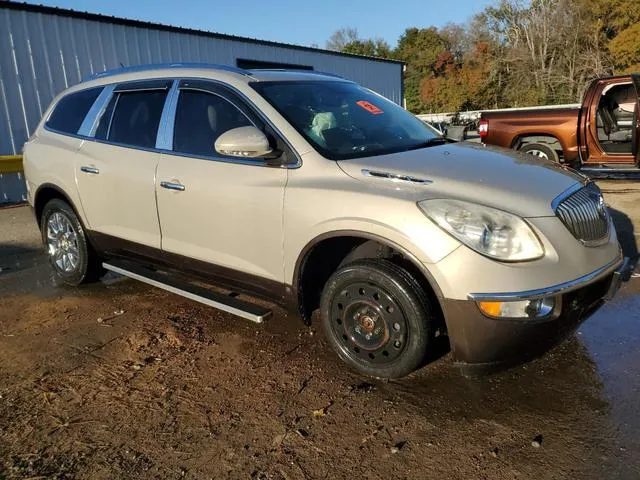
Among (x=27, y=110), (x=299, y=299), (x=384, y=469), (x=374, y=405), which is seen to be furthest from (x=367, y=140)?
(x=27, y=110)

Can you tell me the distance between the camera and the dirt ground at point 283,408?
253 centimetres

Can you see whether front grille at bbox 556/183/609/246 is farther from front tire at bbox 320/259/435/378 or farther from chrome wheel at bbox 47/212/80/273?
chrome wheel at bbox 47/212/80/273

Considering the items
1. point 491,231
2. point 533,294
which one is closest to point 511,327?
point 533,294

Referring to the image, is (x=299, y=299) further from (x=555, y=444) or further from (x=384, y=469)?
(x=555, y=444)

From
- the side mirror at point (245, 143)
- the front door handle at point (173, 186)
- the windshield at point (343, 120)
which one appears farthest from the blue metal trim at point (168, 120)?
the side mirror at point (245, 143)

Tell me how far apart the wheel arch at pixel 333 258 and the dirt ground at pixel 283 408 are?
0.46 m

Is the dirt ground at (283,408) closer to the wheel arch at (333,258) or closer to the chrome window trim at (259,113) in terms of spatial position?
the wheel arch at (333,258)

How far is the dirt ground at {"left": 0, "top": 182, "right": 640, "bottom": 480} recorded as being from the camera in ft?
8.30

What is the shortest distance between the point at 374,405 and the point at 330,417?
266 millimetres

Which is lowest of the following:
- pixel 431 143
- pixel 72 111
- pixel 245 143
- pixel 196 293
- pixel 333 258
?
pixel 196 293

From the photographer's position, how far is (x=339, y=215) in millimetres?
3078

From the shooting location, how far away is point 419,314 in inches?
114

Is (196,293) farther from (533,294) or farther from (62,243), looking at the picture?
(533,294)

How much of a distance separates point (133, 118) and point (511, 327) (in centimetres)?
332
